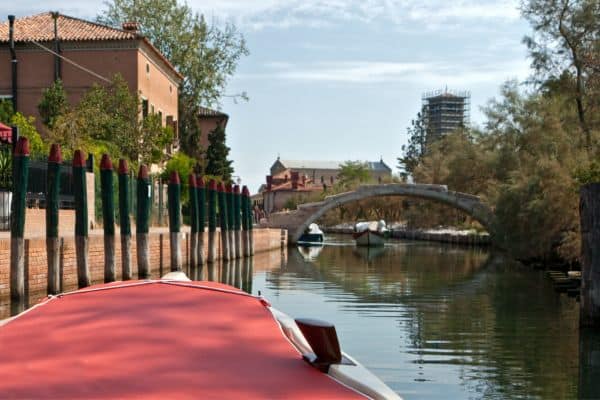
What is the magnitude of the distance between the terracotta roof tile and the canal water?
9581 millimetres

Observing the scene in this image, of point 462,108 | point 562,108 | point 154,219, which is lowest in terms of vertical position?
point 154,219

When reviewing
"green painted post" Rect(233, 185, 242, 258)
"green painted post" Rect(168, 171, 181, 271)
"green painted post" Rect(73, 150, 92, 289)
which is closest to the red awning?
"green painted post" Rect(168, 171, 181, 271)

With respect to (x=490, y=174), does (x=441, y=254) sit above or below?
below

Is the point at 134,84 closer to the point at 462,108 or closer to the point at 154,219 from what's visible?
the point at 154,219

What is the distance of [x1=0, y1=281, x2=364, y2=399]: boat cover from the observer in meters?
2.92

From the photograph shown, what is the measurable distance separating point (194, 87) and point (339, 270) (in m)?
16.5

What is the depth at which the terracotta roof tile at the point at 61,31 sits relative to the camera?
27594 millimetres

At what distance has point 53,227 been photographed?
12.3m

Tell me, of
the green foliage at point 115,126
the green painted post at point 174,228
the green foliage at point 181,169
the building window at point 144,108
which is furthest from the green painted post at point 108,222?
the building window at point 144,108

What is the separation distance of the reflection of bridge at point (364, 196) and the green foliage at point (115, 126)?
13889 millimetres

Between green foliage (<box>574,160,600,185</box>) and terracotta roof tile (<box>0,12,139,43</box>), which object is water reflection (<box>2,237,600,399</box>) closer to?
green foliage (<box>574,160,600,185</box>)

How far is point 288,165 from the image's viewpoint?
453 ft

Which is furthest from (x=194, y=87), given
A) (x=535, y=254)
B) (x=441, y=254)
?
(x=535, y=254)

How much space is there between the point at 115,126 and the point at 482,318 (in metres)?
15.9
